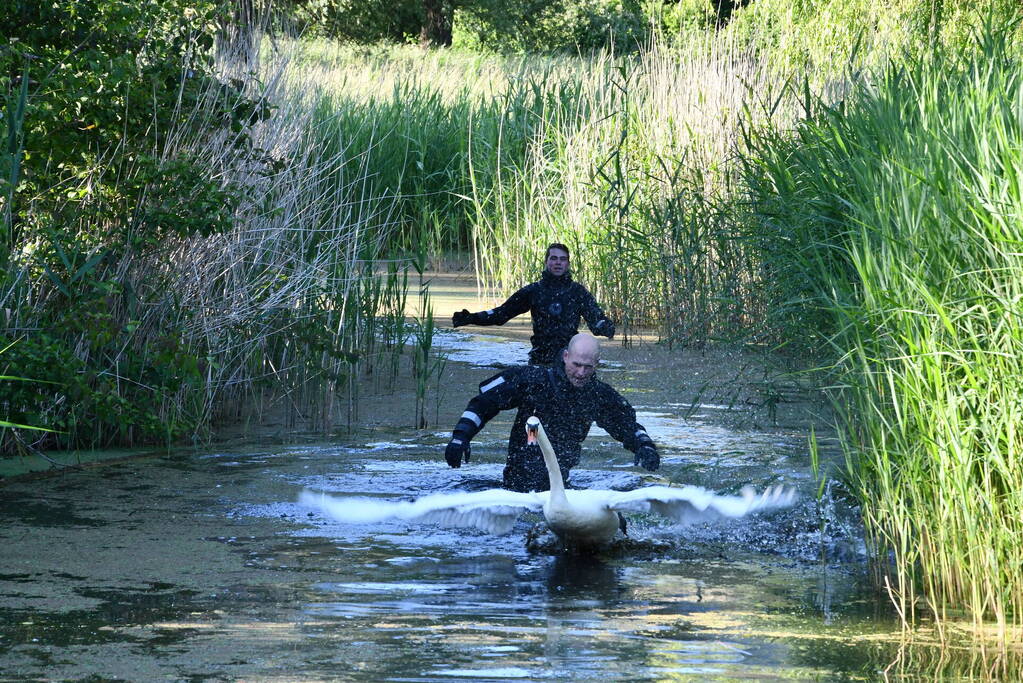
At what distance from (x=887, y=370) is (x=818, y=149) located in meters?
3.14

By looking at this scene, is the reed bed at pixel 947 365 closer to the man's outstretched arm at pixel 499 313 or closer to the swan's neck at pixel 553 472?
the swan's neck at pixel 553 472

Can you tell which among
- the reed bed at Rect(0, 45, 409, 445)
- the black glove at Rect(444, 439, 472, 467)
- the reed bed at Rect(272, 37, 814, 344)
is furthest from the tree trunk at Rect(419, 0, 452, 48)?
the black glove at Rect(444, 439, 472, 467)

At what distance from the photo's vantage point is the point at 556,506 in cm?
630

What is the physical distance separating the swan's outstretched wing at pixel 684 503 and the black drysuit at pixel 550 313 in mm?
3229

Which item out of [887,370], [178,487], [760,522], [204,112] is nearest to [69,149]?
[204,112]

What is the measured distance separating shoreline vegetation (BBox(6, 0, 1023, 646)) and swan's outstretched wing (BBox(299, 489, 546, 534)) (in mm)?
1472

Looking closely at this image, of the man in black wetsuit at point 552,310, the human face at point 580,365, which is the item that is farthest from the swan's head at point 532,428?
the man in black wetsuit at point 552,310

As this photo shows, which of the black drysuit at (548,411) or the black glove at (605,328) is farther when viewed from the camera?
the black glove at (605,328)

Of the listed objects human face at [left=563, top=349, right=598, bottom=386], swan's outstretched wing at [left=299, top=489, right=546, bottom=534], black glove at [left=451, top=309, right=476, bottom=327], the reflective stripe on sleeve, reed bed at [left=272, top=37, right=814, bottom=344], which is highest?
reed bed at [left=272, top=37, right=814, bottom=344]

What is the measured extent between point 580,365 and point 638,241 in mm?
6086

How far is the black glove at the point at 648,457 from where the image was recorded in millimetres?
6921

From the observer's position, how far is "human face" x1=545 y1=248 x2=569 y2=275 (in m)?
9.91

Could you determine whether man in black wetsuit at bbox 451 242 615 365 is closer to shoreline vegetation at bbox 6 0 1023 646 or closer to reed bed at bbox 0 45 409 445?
shoreline vegetation at bbox 6 0 1023 646

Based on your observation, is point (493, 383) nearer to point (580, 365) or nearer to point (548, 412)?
point (548, 412)
